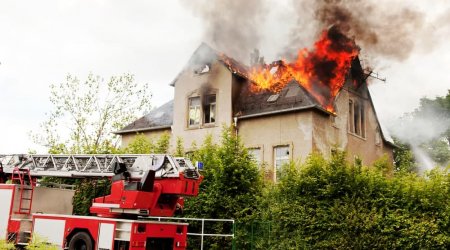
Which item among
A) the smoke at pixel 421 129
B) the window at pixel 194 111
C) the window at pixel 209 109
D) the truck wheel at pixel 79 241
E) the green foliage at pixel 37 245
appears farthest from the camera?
the smoke at pixel 421 129

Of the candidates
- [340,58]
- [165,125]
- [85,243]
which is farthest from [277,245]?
[165,125]

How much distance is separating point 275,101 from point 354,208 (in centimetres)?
1361

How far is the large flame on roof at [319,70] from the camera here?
25.7 meters

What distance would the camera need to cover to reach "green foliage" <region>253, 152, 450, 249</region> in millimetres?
13594

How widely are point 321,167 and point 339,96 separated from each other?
13592 mm

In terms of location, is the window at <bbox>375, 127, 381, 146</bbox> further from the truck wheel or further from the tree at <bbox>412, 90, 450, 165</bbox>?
the truck wheel

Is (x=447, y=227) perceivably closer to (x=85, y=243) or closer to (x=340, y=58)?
(x=85, y=243)

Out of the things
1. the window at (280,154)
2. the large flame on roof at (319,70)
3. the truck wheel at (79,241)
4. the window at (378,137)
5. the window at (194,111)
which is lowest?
the truck wheel at (79,241)

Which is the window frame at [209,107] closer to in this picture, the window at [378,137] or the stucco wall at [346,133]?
the stucco wall at [346,133]

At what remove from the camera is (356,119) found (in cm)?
3069

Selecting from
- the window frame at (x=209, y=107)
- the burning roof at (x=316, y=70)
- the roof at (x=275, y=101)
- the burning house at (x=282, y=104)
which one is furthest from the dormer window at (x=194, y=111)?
the burning roof at (x=316, y=70)

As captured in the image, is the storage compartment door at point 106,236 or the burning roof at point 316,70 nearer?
the storage compartment door at point 106,236

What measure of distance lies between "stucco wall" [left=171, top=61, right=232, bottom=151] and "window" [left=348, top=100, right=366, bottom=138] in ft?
24.6

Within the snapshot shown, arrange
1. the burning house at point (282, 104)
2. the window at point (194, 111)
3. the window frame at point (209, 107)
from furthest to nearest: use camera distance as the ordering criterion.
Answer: the window at point (194, 111) < the window frame at point (209, 107) < the burning house at point (282, 104)
